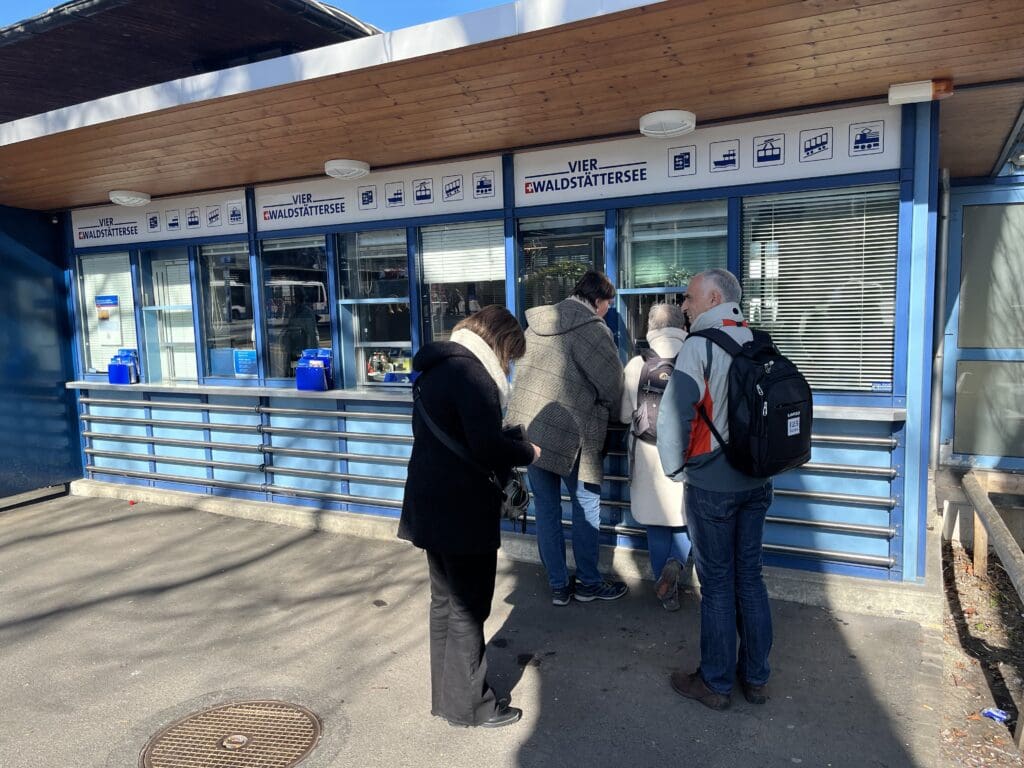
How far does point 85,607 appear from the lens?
4.58 metres

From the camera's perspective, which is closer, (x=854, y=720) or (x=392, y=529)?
(x=854, y=720)

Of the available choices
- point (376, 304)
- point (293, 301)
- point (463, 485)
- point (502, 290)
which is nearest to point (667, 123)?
point (502, 290)

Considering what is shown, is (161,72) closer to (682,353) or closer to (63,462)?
(63,462)

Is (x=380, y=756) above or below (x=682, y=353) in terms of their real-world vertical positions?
below

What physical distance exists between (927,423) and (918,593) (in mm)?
943

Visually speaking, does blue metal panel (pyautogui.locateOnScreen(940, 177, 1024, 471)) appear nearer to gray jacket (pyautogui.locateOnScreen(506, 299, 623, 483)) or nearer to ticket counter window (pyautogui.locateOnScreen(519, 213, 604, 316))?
ticket counter window (pyautogui.locateOnScreen(519, 213, 604, 316))

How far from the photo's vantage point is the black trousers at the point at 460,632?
295 centimetres

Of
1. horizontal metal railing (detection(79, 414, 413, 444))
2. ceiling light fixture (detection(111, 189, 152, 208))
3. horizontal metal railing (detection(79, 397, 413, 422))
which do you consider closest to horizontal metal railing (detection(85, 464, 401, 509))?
horizontal metal railing (detection(79, 414, 413, 444))

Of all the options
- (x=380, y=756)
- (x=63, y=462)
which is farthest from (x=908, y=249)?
(x=63, y=462)

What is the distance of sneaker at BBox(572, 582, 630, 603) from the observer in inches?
172

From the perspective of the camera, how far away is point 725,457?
118 inches

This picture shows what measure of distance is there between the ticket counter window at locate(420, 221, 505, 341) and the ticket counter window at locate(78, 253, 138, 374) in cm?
339

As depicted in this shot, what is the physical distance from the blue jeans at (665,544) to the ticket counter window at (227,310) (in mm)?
3939

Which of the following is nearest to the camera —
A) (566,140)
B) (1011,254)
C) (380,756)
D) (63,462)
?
(380,756)
